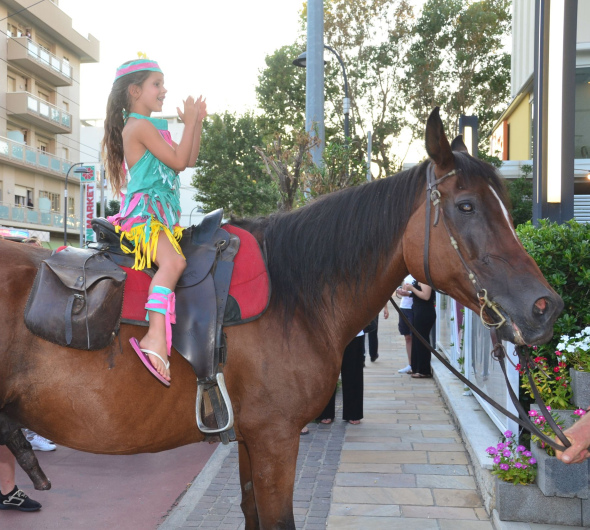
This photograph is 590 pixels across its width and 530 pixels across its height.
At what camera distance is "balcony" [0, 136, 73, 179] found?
109 feet

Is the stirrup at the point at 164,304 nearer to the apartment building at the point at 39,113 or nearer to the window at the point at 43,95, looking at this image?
the apartment building at the point at 39,113

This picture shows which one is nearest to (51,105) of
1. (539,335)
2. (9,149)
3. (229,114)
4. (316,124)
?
(9,149)

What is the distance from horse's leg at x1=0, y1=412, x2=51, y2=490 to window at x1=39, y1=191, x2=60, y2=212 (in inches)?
1547

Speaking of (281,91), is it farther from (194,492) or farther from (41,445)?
(194,492)

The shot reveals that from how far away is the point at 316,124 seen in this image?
932cm

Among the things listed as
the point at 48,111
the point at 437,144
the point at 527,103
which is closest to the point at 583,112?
the point at 527,103

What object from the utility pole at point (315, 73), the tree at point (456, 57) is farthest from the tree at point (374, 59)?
the utility pole at point (315, 73)

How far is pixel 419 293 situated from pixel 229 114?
29.1 meters

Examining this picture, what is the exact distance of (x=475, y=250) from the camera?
2529 mm

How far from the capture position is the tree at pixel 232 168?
34.8 m

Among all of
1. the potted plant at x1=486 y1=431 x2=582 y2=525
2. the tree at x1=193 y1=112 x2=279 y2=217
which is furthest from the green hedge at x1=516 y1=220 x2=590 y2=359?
the tree at x1=193 y1=112 x2=279 y2=217

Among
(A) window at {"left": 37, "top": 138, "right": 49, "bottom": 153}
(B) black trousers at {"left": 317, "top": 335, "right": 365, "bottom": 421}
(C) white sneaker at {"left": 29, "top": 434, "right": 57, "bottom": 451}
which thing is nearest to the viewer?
(C) white sneaker at {"left": 29, "top": 434, "right": 57, "bottom": 451}

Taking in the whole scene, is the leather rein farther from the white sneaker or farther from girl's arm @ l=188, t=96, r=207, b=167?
the white sneaker

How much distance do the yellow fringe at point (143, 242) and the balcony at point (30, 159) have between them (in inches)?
1349
